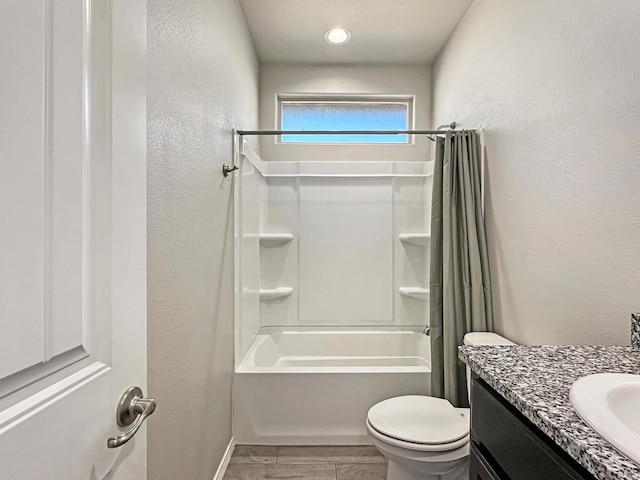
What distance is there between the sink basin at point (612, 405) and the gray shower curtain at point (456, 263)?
125 centimetres

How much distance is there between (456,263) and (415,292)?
108 centimetres

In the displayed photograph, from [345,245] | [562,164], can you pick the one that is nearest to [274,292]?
[345,245]

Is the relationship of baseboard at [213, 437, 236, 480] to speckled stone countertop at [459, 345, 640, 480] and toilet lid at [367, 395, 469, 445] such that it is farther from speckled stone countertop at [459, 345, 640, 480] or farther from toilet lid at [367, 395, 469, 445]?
A: speckled stone countertop at [459, 345, 640, 480]

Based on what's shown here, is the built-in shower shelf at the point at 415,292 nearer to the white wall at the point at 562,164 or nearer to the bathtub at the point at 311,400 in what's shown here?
the bathtub at the point at 311,400

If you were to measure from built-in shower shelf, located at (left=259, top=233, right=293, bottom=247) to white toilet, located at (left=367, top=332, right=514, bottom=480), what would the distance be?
1682mm

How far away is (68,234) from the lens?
49 cm

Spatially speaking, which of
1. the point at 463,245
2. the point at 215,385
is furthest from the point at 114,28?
the point at 463,245

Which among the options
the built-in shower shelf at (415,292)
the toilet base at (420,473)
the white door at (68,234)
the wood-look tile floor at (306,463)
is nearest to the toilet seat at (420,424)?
the toilet base at (420,473)

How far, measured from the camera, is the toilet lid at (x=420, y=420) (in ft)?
5.14

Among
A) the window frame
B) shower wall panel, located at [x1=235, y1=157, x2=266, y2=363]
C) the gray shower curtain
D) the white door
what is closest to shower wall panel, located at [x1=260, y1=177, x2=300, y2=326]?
shower wall panel, located at [x1=235, y1=157, x2=266, y2=363]

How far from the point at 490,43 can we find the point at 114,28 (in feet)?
7.01

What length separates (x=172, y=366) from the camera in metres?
1.33

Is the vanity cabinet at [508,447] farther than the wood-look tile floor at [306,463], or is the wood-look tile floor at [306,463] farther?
the wood-look tile floor at [306,463]

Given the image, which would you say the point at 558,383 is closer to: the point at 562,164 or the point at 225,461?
the point at 562,164
